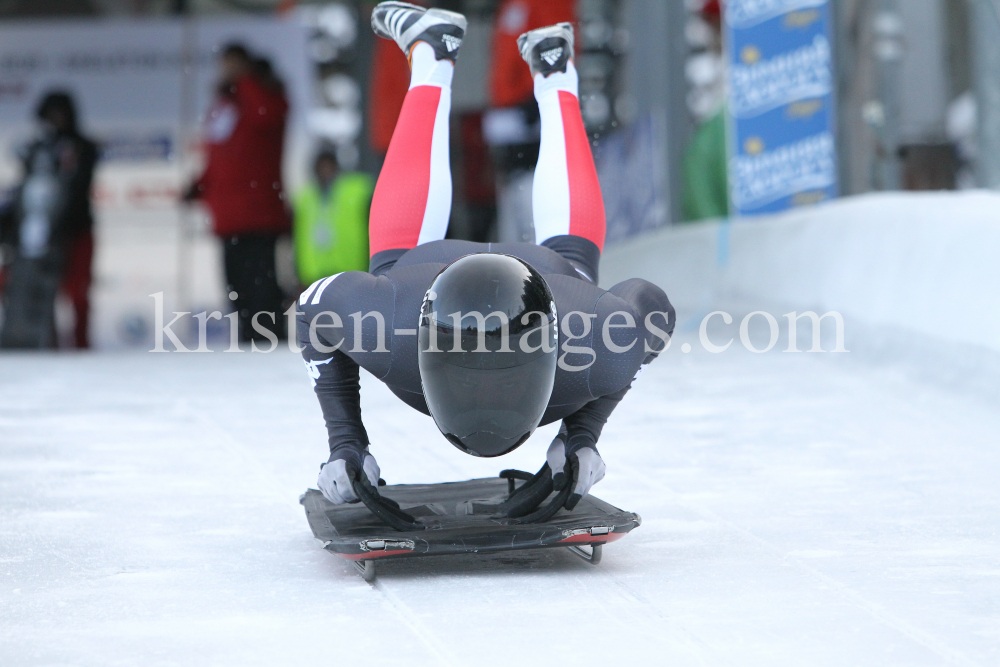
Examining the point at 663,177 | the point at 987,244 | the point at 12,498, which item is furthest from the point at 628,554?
the point at 663,177

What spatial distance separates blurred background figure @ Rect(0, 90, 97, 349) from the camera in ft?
26.1

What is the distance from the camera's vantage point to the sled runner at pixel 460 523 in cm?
223

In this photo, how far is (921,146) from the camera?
21.6ft

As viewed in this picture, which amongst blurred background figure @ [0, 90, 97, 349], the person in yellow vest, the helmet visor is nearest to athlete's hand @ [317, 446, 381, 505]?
the helmet visor

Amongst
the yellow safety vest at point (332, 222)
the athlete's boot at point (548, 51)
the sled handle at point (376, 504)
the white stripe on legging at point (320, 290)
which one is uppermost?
the athlete's boot at point (548, 51)

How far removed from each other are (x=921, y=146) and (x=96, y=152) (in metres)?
5.05

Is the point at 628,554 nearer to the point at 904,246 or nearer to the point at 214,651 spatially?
the point at 214,651

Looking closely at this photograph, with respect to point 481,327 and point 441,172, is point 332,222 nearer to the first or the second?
point 441,172

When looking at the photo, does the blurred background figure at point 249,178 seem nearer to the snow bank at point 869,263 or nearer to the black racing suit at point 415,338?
the snow bank at point 869,263

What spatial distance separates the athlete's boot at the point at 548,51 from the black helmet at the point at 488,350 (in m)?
1.50

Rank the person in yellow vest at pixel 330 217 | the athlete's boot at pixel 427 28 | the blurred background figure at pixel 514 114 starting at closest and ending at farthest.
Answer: the athlete's boot at pixel 427 28 → the person in yellow vest at pixel 330 217 → the blurred background figure at pixel 514 114

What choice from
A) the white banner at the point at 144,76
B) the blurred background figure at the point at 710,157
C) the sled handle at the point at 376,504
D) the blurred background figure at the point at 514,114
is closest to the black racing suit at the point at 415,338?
the sled handle at the point at 376,504

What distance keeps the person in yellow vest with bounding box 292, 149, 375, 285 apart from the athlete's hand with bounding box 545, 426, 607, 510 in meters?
6.31

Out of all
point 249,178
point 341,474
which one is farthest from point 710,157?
point 341,474
